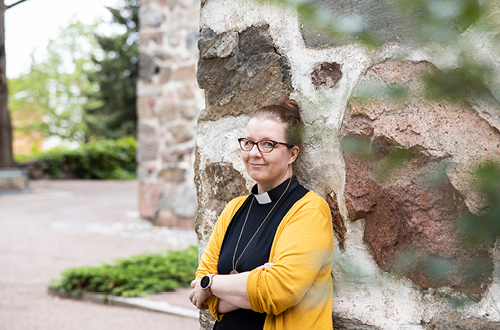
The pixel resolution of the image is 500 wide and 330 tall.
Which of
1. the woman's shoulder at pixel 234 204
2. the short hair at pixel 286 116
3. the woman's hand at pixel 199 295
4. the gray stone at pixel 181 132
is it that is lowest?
the woman's hand at pixel 199 295

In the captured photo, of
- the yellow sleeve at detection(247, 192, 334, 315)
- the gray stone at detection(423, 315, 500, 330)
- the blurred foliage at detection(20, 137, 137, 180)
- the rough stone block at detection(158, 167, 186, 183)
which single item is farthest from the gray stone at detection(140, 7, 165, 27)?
the blurred foliage at detection(20, 137, 137, 180)

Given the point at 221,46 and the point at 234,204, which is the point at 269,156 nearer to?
the point at 234,204

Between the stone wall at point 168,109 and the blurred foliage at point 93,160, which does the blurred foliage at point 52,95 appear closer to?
the blurred foliage at point 93,160

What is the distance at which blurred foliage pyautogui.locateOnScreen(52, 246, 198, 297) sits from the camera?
4254 mm

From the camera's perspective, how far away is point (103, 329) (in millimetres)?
3479

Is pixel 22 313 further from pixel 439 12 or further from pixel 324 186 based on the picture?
pixel 439 12

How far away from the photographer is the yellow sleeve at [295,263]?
4.41ft

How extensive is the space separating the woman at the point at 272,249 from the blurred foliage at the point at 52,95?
2682 centimetres

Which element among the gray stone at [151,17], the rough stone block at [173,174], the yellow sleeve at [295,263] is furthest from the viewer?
the gray stone at [151,17]

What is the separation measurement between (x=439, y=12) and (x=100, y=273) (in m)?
4.35

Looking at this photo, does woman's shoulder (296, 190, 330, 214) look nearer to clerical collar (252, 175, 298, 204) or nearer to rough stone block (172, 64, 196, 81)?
clerical collar (252, 175, 298, 204)

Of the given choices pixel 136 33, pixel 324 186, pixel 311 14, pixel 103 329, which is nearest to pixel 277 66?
pixel 324 186

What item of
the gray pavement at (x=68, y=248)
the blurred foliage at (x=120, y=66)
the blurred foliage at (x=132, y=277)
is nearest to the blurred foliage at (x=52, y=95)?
the blurred foliage at (x=120, y=66)

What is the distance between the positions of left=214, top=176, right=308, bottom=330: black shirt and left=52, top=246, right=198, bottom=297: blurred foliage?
277cm
